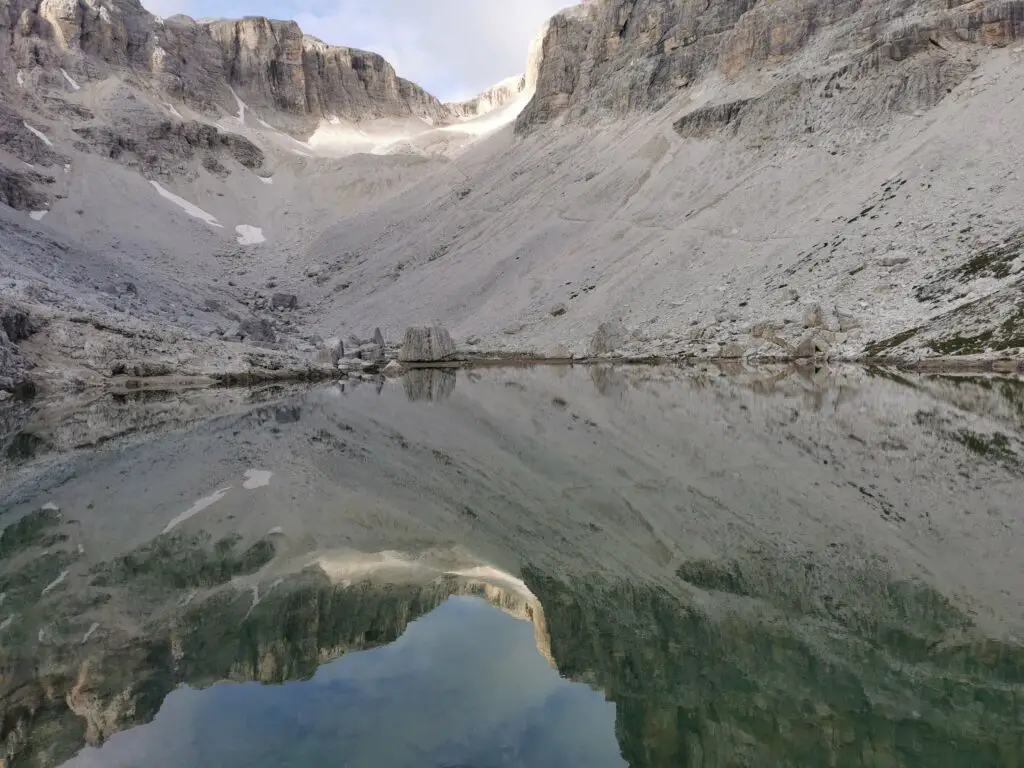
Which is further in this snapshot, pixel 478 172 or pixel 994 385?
pixel 478 172

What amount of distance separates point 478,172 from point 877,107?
146 ft

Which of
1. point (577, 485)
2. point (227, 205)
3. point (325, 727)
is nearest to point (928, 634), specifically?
point (325, 727)

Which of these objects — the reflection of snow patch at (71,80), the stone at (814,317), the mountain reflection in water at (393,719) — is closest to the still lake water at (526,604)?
the mountain reflection in water at (393,719)

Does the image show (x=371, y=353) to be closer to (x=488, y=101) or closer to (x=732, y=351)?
(x=732, y=351)

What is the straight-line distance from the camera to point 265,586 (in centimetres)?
828

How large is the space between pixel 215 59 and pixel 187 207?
43.9 m

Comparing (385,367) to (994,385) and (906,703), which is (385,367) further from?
(906,703)

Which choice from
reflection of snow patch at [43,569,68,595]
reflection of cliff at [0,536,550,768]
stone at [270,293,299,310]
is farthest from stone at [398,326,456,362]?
reflection of snow patch at [43,569,68,595]

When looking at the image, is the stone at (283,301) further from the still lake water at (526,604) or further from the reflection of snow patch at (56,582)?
the reflection of snow patch at (56,582)

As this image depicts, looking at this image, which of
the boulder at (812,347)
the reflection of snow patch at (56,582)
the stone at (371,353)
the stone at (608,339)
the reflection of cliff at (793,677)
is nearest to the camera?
the reflection of cliff at (793,677)

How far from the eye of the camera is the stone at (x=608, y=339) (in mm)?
53406

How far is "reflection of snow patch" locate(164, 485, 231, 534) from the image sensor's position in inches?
453

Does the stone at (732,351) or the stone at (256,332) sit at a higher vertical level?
the stone at (256,332)

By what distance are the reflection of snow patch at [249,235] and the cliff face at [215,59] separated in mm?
33321
